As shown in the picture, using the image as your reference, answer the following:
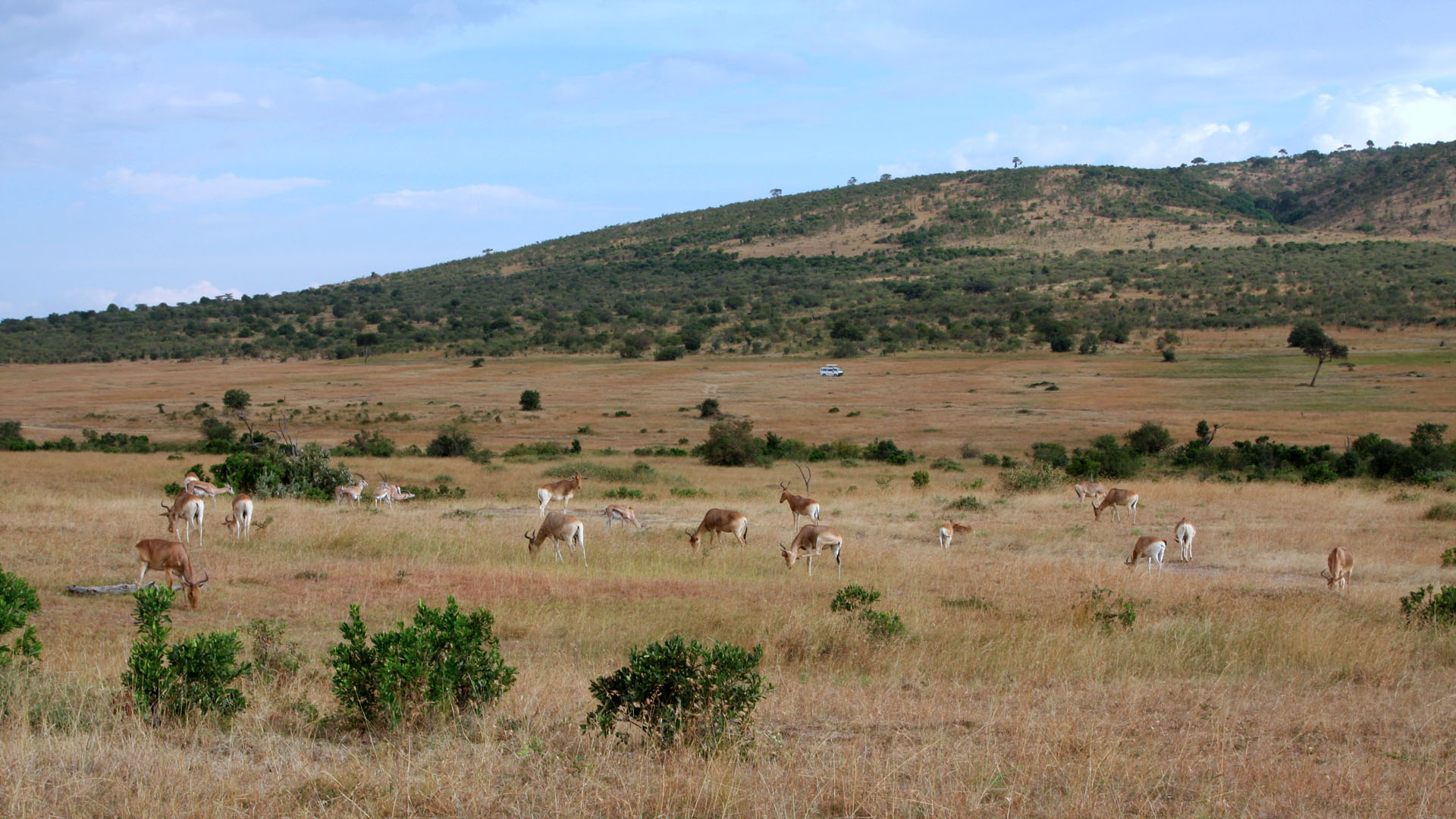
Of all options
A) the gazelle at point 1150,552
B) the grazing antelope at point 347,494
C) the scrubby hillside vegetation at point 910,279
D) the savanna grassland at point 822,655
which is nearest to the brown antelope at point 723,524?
the savanna grassland at point 822,655

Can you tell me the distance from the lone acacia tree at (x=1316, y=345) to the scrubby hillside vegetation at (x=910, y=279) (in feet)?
52.0

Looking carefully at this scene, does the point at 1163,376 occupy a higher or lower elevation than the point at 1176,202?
lower

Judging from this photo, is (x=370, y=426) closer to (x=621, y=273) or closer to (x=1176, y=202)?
(x=621, y=273)

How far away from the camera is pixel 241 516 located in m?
16.5

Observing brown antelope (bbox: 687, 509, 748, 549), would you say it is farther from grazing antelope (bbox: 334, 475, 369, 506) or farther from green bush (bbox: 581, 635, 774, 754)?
green bush (bbox: 581, 635, 774, 754)

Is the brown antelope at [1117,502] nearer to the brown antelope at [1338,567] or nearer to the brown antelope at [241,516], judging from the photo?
the brown antelope at [1338,567]

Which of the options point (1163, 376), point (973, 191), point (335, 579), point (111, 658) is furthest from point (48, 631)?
point (973, 191)

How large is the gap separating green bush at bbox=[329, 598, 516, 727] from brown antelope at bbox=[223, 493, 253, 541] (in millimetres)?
10967

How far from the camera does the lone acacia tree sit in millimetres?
62125

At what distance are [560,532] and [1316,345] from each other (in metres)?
63.2

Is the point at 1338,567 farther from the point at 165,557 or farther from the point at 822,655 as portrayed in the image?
the point at 165,557

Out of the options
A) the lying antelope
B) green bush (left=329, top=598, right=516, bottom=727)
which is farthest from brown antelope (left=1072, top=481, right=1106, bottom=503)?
green bush (left=329, top=598, right=516, bottom=727)

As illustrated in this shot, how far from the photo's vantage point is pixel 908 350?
84750mm

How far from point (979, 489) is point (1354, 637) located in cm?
1844
